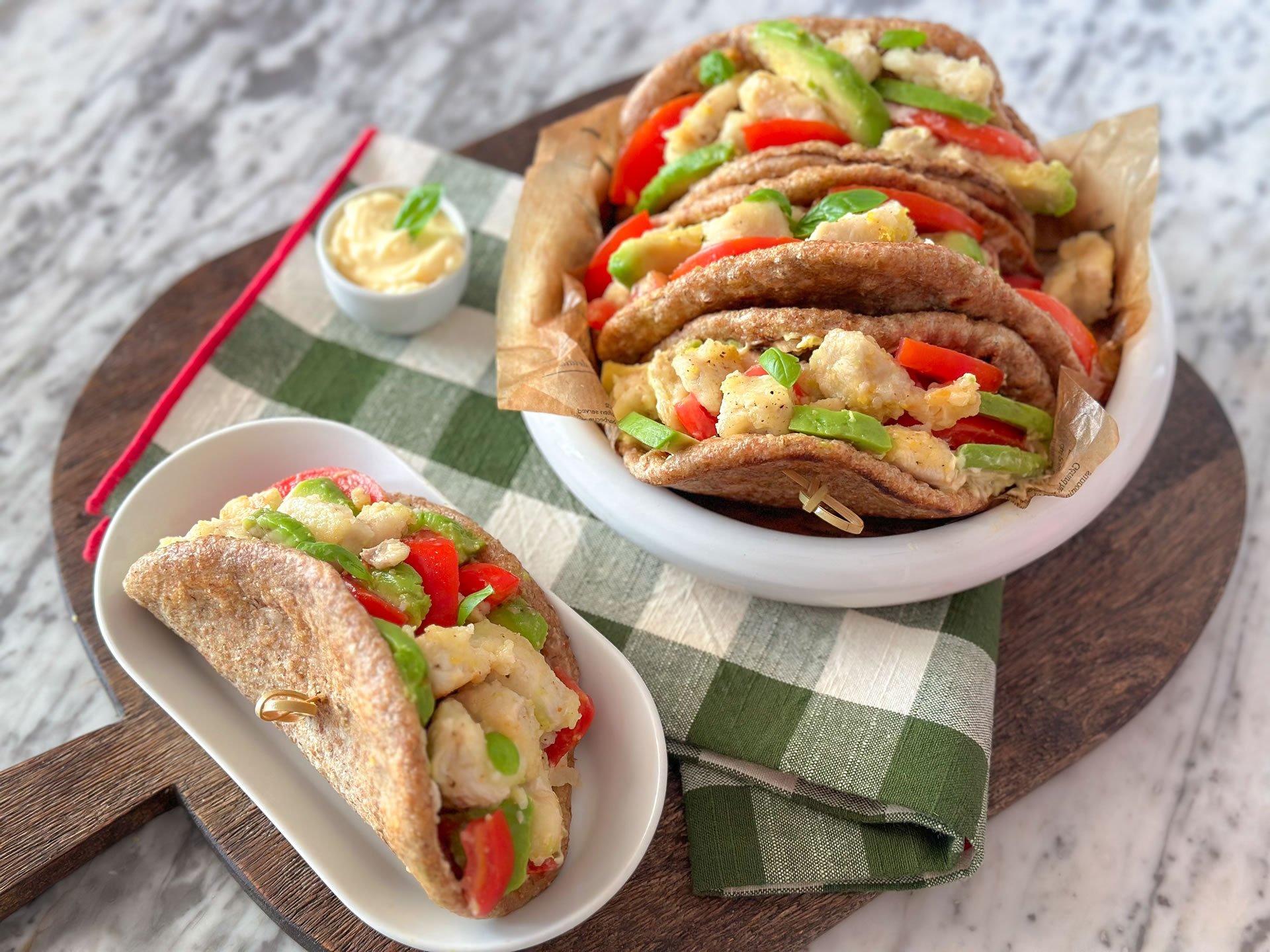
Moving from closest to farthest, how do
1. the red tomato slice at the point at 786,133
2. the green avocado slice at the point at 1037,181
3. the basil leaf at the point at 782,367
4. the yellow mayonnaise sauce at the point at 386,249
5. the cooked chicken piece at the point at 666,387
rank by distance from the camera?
the basil leaf at the point at 782,367, the cooked chicken piece at the point at 666,387, the red tomato slice at the point at 786,133, the green avocado slice at the point at 1037,181, the yellow mayonnaise sauce at the point at 386,249

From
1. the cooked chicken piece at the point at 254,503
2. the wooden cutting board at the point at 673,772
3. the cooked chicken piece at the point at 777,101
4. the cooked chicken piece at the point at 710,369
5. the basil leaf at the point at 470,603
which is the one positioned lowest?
the wooden cutting board at the point at 673,772

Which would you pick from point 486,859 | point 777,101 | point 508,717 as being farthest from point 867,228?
point 486,859

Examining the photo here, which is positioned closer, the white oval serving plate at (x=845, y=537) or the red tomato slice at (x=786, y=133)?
the white oval serving plate at (x=845, y=537)

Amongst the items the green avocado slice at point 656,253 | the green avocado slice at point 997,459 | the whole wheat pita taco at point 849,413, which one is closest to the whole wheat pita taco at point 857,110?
the green avocado slice at point 656,253

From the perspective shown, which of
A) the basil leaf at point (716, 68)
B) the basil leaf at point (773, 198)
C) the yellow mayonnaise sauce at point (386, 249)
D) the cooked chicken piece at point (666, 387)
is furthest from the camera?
the yellow mayonnaise sauce at point (386, 249)

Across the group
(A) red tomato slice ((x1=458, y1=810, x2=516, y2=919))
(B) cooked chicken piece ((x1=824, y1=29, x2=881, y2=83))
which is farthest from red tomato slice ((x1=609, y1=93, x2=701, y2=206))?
(A) red tomato slice ((x1=458, y1=810, x2=516, y2=919))

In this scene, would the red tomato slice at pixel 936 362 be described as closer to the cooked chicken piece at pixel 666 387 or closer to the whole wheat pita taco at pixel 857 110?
the cooked chicken piece at pixel 666 387

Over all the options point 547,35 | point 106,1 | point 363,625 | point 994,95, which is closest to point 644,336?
point 363,625

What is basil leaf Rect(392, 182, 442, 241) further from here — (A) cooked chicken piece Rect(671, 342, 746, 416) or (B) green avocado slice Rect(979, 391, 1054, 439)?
(B) green avocado slice Rect(979, 391, 1054, 439)
